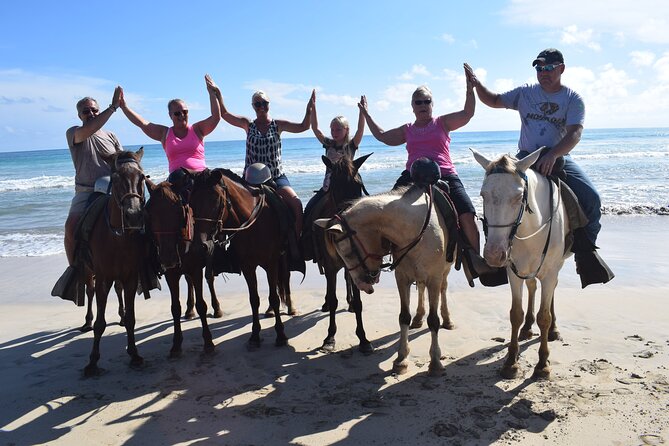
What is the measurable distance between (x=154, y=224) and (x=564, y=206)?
3727 mm

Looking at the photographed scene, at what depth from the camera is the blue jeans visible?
462cm

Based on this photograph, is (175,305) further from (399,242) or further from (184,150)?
(399,242)

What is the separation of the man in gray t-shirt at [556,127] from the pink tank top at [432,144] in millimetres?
585

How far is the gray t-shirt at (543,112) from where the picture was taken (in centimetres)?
448

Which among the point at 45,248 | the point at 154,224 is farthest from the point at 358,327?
the point at 45,248

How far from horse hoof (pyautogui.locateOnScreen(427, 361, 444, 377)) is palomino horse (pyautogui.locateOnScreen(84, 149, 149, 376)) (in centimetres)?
283

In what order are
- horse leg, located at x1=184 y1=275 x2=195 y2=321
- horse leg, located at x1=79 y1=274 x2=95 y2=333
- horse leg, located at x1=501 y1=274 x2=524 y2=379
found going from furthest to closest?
horse leg, located at x1=184 y1=275 x2=195 y2=321 → horse leg, located at x1=79 y1=274 x2=95 y2=333 → horse leg, located at x1=501 y1=274 x2=524 y2=379

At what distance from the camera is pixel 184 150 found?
17.8ft

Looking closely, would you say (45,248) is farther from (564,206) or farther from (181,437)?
(564,206)

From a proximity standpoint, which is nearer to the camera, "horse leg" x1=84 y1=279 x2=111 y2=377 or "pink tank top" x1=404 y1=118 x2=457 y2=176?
"horse leg" x1=84 y1=279 x2=111 y2=377

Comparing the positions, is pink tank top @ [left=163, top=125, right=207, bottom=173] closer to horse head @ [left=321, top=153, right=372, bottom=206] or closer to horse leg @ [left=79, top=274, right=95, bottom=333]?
horse head @ [left=321, top=153, right=372, bottom=206]

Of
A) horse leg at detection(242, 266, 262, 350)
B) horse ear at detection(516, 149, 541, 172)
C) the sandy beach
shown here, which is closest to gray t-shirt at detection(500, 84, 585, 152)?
horse ear at detection(516, 149, 541, 172)

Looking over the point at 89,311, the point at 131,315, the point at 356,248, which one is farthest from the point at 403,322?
the point at 89,311

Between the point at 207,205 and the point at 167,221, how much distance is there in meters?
0.38
